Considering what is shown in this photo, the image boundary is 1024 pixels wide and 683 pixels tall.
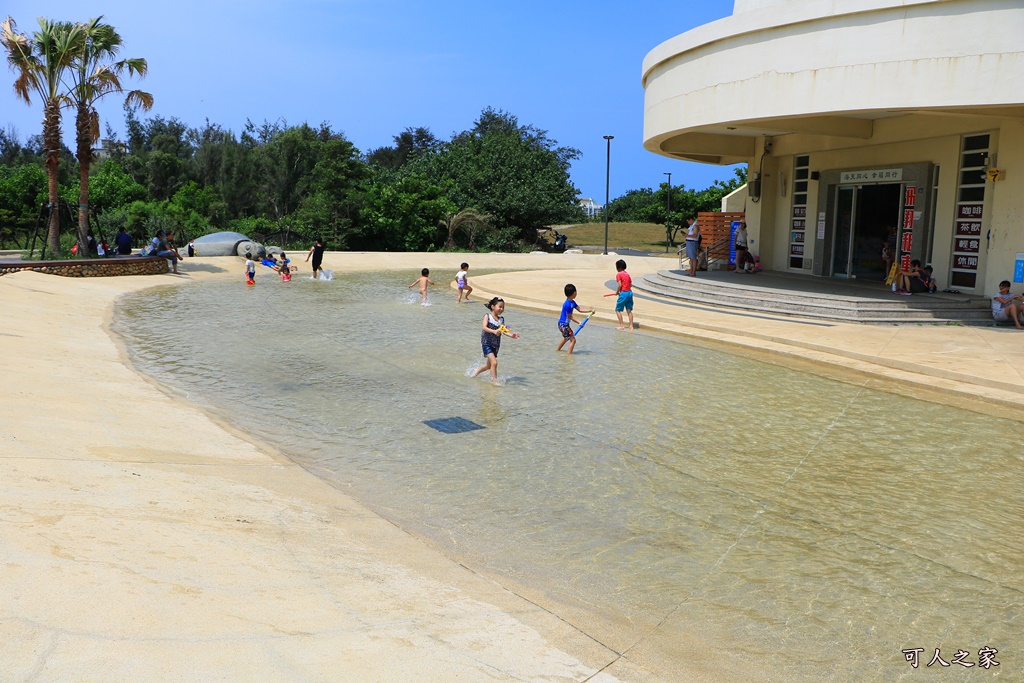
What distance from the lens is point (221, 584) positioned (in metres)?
4.44

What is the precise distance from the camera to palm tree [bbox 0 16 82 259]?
24.7 m

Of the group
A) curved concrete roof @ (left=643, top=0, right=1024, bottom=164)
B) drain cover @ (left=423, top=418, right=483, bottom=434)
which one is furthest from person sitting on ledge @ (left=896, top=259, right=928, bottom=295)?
drain cover @ (left=423, top=418, right=483, bottom=434)

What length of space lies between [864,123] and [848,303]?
19.7 ft

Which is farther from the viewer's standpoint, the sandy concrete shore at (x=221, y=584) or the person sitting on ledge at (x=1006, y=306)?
the person sitting on ledge at (x=1006, y=306)

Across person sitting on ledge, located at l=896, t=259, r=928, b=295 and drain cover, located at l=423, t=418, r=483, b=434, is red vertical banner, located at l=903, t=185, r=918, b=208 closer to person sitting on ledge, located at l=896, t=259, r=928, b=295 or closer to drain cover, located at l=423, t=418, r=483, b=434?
person sitting on ledge, located at l=896, t=259, r=928, b=295

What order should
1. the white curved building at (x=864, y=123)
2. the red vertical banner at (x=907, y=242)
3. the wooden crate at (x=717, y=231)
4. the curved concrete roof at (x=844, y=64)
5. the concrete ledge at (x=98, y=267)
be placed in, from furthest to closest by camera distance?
the wooden crate at (x=717, y=231), the concrete ledge at (x=98, y=267), the red vertical banner at (x=907, y=242), the white curved building at (x=864, y=123), the curved concrete roof at (x=844, y=64)

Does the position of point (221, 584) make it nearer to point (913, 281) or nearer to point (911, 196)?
point (913, 281)

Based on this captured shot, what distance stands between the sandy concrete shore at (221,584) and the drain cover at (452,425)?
81.9 inches

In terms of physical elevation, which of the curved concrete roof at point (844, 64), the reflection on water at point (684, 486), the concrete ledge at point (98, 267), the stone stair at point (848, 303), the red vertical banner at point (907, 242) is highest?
the curved concrete roof at point (844, 64)

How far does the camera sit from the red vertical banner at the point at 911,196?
19188mm

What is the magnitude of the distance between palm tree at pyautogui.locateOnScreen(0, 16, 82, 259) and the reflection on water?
15.8 m

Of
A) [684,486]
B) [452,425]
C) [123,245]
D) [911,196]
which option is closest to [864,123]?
[911,196]

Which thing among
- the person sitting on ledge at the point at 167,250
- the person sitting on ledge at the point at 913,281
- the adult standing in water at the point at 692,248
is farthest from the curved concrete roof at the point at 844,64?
the person sitting on ledge at the point at 167,250

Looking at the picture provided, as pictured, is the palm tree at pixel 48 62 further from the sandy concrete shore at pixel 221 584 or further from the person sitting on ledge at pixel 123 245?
the sandy concrete shore at pixel 221 584
